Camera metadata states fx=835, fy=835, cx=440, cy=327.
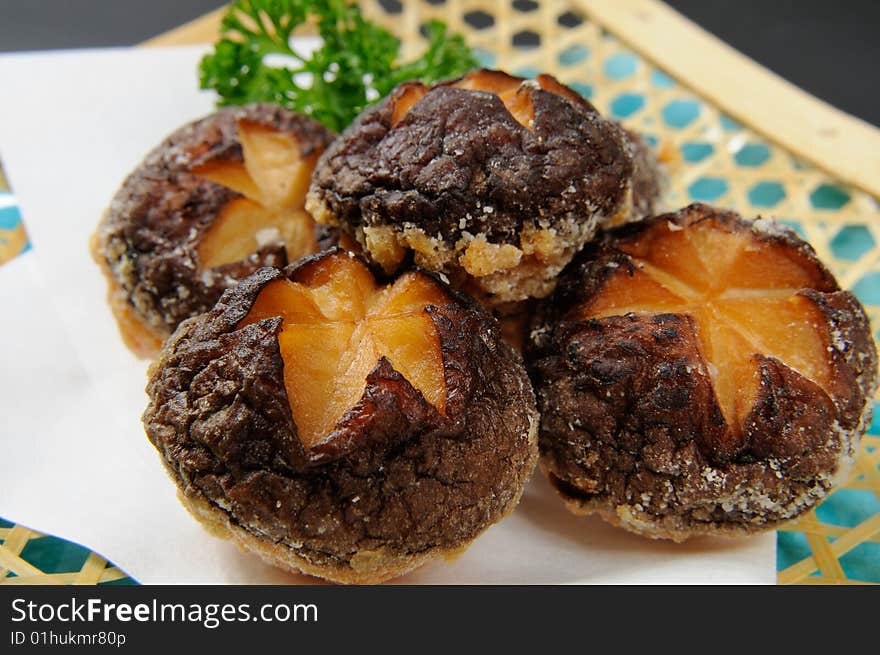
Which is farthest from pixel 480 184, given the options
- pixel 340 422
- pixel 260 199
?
pixel 260 199

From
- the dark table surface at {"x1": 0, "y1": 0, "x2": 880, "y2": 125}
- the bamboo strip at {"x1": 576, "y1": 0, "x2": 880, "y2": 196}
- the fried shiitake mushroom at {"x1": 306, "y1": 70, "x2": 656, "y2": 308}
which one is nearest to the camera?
the fried shiitake mushroom at {"x1": 306, "y1": 70, "x2": 656, "y2": 308}

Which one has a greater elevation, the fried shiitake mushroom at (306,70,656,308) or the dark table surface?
the fried shiitake mushroom at (306,70,656,308)

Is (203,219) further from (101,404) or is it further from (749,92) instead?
(749,92)

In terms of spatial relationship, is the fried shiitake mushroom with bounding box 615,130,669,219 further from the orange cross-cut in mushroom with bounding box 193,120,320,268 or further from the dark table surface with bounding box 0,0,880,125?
the dark table surface with bounding box 0,0,880,125

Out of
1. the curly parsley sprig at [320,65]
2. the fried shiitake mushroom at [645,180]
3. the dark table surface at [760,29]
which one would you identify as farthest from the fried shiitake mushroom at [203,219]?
the dark table surface at [760,29]

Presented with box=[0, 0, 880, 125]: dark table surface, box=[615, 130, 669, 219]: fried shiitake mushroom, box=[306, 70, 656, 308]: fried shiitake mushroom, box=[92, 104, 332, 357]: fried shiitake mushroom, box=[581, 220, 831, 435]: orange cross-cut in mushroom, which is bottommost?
box=[0, 0, 880, 125]: dark table surface

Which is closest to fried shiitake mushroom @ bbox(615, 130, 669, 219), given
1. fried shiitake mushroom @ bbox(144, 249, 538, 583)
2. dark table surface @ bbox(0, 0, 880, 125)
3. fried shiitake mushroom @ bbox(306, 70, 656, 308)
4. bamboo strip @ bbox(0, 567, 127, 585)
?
fried shiitake mushroom @ bbox(306, 70, 656, 308)

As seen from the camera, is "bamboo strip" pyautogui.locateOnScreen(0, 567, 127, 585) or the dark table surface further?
the dark table surface
